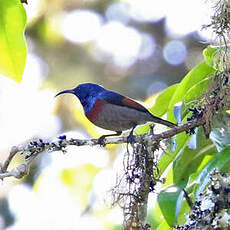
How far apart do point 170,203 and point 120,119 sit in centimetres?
58

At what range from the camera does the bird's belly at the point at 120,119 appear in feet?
10.9

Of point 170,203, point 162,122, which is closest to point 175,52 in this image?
point 162,122

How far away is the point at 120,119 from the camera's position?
11.0 ft

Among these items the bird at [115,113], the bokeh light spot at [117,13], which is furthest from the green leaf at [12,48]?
the bokeh light spot at [117,13]

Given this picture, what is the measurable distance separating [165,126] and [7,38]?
2.81ft

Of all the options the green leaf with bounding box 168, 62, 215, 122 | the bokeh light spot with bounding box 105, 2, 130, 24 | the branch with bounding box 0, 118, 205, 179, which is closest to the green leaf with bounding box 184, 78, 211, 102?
the green leaf with bounding box 168, 62, 215, 122

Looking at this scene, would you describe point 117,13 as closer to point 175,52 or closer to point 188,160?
point 175,52

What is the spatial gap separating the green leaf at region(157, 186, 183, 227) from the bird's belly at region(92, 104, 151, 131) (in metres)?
0.42

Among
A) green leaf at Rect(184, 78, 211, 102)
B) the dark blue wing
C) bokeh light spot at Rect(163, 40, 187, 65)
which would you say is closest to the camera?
green leaf at Rect(184, 78, 211, 102)

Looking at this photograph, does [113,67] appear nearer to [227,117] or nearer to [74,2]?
[74,2]

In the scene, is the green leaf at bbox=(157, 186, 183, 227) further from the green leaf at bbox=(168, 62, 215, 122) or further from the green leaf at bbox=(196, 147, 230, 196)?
the green leaf at bbox=(168, 62, 215, 122)

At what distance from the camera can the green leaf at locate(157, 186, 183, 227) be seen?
2.89 m

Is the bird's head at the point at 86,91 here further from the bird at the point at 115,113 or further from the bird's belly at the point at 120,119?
the bird's belly at the point at 120,119

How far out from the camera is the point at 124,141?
103 inches
